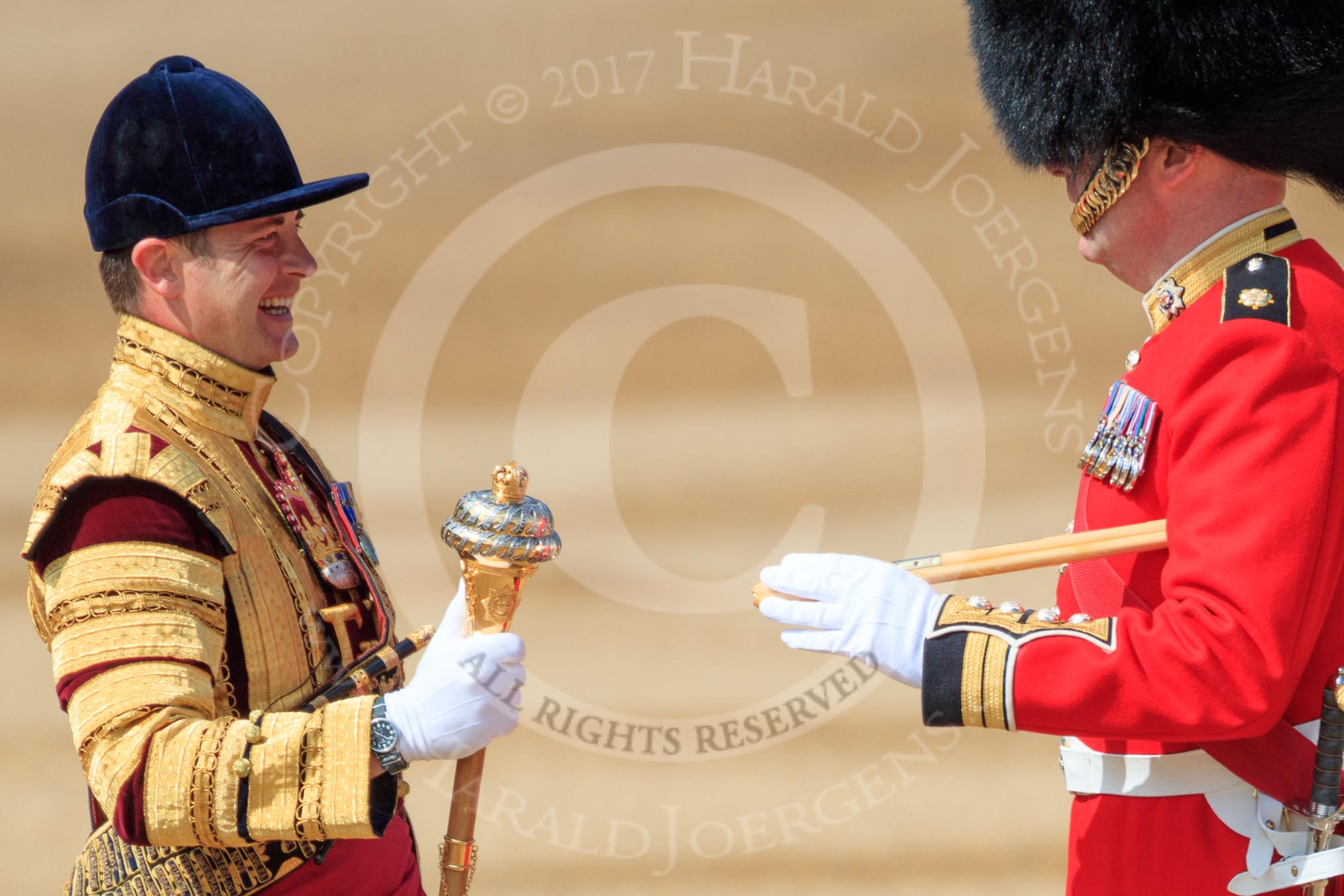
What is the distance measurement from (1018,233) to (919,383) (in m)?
0.45

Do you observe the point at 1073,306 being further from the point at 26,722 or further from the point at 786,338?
the point at 26,722

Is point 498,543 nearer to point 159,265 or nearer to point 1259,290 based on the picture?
point 159,265

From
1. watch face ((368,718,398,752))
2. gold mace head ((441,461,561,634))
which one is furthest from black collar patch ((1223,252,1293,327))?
watch face ((368,718,398,752))

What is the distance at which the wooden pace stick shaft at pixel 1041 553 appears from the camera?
154cm

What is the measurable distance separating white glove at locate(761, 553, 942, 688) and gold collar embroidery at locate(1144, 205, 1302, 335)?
0.50 m

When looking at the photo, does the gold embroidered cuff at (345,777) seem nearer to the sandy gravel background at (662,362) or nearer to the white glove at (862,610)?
the white glove at (862,610)

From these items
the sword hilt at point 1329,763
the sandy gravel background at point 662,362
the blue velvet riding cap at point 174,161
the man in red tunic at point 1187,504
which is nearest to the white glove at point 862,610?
the man in red tunic at point 1187,504

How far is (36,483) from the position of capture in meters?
3.28

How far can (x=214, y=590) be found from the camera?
154 cm

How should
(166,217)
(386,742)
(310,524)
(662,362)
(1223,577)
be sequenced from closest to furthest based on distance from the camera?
(1223,577), (386,742), (166,217), (310,524), (662,362)

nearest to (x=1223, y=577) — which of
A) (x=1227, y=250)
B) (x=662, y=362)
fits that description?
(x=1227, y=250)

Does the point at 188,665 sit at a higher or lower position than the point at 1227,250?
lower

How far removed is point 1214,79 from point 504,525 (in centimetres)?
100

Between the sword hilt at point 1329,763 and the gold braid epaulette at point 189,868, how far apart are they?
1225mm
